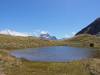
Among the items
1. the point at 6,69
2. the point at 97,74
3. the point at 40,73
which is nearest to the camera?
the point at 97,74

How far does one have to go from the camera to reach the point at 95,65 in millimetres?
43844

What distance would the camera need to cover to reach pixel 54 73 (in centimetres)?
3953

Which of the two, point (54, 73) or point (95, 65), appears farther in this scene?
point (95, 65)

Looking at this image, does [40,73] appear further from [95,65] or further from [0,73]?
[95,65]

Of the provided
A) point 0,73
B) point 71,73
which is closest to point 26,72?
point 0,73

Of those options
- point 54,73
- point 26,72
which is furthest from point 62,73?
point 26,72

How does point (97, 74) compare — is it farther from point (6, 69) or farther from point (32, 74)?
point (6, 69)

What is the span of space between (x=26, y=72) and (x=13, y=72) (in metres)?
2.28

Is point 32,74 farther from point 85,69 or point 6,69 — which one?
point 85,69

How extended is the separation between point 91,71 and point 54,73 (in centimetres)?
632

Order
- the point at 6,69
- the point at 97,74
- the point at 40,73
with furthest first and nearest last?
the point at 6,69 → the point at 40,73 → the point at 97,74

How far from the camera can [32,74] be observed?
3922cm

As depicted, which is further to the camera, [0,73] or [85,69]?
[85,69]

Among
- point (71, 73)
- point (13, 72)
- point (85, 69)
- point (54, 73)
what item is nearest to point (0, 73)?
point (13, 72)
